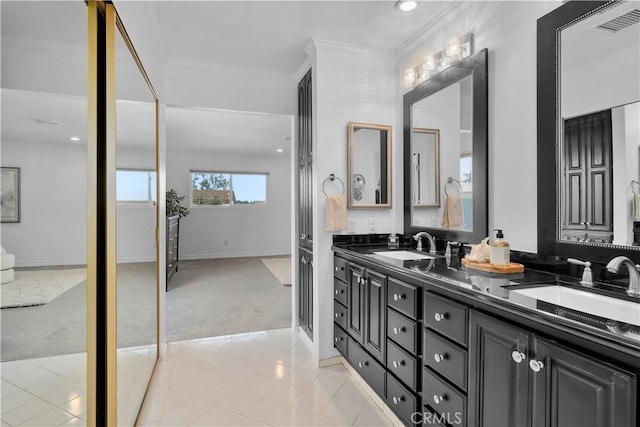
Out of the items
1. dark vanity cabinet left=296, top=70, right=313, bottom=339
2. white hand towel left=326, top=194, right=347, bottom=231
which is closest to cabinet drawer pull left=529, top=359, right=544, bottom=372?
white hand towel left=326, top=194, right=347, bottom=231

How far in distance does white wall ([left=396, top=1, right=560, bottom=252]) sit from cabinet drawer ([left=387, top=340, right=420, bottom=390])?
0.81 m

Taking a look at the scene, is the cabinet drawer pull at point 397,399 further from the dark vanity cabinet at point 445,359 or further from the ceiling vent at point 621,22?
the ceiling vent at point 621,22

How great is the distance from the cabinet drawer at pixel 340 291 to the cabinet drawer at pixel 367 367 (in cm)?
28

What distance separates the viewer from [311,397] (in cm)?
232

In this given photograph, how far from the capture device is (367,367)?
2.25 metres

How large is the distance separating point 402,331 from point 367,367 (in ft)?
1.86

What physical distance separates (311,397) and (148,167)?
6.34ft

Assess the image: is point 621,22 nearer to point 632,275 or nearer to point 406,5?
point 632,275

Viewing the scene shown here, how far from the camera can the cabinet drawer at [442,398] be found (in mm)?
1420

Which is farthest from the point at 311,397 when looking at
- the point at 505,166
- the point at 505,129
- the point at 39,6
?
the point at 39,6

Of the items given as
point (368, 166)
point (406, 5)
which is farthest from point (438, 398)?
point (406, 5)

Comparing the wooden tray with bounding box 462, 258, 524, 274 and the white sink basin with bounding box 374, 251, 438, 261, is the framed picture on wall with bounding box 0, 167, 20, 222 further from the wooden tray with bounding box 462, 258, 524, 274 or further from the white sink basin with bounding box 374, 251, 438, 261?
the white sink basin with bounding box 374, 251, 438, 261

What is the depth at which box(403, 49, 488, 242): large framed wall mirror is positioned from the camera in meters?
2.05

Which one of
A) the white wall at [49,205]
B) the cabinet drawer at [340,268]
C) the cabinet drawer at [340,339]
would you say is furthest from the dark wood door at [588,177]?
the white wall at [49,205]
